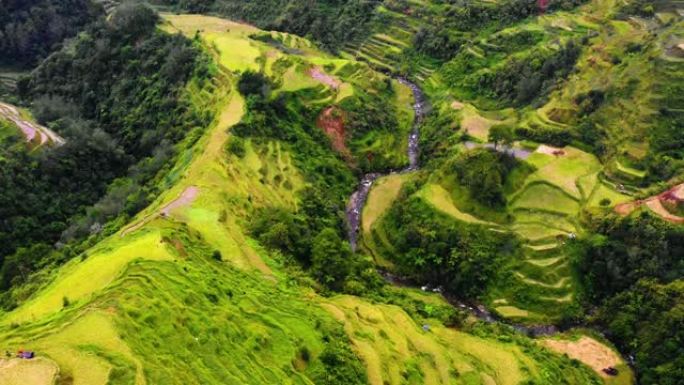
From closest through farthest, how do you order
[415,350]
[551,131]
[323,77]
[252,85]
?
[415,350], [551,131], [252,85], [323,77]

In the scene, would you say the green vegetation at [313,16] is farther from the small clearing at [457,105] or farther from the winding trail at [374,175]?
the small clearing at [457,105]

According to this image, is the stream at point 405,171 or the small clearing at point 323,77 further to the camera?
the small clearing at point 323,77

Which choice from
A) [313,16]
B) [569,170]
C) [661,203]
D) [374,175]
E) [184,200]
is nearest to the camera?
[184,200]

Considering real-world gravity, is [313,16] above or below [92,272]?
below

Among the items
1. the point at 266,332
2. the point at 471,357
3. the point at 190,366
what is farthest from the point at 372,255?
the point at 190,366

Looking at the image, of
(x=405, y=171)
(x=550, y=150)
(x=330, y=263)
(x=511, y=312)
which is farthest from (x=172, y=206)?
(x=550, y=150)

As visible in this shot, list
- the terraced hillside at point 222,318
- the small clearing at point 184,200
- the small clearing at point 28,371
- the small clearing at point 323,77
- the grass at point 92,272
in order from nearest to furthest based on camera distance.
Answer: the small clearing at point 28,371, the terraced hillside at point 222,318, the grass at point 92,272, the small clearing at point 184,200, the small clearing at point 323,77

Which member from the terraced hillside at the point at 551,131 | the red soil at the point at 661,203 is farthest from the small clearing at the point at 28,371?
the red soil at the point at 661,203

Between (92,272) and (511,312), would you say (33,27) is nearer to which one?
(92,272)
